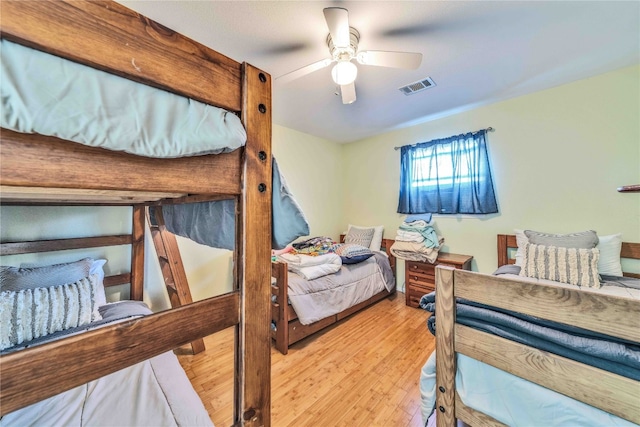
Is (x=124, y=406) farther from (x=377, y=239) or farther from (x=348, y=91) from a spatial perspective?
(x=377, y=239)

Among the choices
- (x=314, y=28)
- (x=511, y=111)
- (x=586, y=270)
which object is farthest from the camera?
(x=511, y=111)

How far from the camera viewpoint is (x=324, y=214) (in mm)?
3926

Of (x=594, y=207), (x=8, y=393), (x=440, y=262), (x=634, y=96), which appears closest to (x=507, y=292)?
(x=8, y=393)

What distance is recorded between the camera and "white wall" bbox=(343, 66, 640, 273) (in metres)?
2.08

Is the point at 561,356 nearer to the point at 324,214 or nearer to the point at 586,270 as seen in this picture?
the point at 586,270

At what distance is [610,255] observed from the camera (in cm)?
197

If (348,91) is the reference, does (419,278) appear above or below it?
below

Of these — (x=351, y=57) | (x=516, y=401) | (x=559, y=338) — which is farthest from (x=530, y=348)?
(x=351, y=57)

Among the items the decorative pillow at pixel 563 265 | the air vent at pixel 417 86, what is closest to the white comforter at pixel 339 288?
the decorative pillow at pixel 563 265

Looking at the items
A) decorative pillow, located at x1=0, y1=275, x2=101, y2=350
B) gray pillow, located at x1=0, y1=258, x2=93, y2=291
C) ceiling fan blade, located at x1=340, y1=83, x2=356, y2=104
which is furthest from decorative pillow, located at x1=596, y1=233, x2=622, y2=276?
gray pillow, located at x1=0, y1=258, x2=93, y2=291

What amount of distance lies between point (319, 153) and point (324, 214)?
0.97 m

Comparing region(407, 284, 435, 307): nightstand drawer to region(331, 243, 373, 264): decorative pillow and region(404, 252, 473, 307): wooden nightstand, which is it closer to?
region(404, 252, 473, 307): wooden nightstand

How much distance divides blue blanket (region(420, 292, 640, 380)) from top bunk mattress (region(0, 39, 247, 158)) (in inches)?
47.4

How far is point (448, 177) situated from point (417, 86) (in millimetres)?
1240
